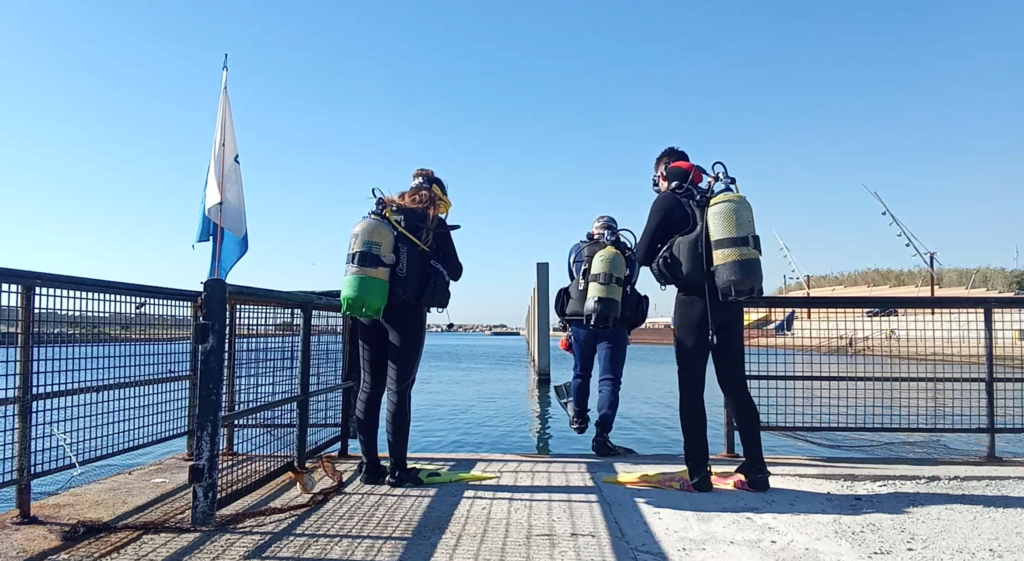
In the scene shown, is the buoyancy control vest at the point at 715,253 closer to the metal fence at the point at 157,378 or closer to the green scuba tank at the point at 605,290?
the green scuba tank at the point at 605,290

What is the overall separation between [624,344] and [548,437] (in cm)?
244

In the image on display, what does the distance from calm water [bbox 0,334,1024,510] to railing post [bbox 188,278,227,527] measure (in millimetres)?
442

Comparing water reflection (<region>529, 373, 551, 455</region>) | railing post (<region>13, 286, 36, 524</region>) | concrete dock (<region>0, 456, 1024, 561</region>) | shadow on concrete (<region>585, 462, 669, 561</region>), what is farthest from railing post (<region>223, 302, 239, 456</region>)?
water reflection (<region>529, 373, 551, 455</region>)

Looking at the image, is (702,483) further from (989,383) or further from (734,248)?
(989,383)

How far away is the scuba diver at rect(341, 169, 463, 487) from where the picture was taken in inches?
125

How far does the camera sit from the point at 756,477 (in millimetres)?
3248

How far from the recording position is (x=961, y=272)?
41.1 metres

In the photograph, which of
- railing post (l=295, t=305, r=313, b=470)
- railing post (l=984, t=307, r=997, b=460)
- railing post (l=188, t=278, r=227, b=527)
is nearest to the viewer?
railing post (l=188, t=278, r=227, b=527)

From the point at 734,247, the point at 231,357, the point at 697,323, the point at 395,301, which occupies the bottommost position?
the point at 231,357

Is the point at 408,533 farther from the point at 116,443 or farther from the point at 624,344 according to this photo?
the point at 624,344

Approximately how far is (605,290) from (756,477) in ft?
4.81

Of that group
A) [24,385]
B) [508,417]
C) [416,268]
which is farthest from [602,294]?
[508,417]

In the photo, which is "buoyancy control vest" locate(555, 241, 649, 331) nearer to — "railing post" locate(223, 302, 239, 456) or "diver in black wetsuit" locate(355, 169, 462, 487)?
"diver in black wetsuit" locate(355, 169, 462, 487)

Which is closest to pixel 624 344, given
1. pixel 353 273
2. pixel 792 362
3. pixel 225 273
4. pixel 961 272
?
pixel 792 362
